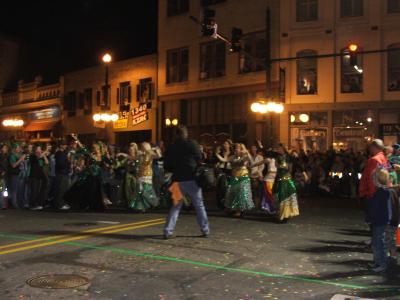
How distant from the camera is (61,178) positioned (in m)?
14.4

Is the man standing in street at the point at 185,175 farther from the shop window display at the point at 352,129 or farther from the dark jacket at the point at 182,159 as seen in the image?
the shop window display at the point at 352,129

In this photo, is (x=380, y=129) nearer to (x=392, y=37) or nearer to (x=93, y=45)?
(x=392, y=37)

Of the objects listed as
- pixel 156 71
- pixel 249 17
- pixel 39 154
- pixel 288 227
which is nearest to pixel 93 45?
pixel 156 71

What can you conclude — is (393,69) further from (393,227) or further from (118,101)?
(393,227)

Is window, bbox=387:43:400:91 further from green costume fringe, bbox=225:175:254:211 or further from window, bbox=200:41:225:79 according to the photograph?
green costume fringe, bbox=225:175:254:211

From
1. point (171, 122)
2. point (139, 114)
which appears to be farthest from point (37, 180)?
point (139, 114)

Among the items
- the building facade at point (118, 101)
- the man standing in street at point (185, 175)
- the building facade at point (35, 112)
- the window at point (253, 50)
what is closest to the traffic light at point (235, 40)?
the window at point (253, 50)

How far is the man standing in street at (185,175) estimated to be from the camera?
9.20 metres

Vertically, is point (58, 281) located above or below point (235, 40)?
below

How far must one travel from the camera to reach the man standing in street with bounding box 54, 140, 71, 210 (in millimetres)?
14359

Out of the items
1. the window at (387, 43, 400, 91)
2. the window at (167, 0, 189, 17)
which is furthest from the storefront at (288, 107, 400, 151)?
the window at (167, 0, 189, 17)

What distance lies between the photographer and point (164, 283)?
623 cm

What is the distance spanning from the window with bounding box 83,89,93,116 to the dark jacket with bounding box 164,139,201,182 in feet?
85.8

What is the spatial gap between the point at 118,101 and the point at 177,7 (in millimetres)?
6952
